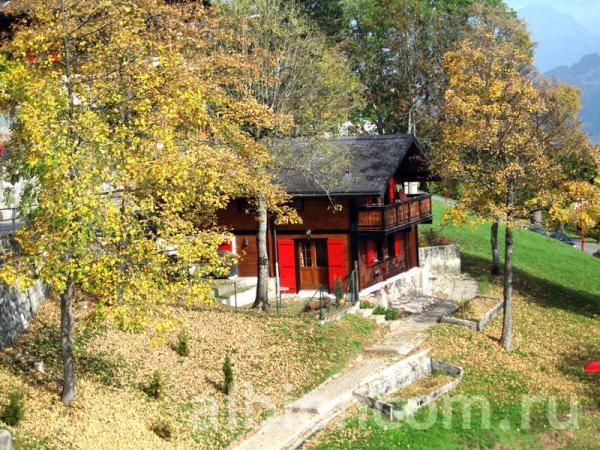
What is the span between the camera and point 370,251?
3158 cm

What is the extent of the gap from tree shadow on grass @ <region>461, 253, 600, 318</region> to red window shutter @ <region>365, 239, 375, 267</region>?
27.0 ft

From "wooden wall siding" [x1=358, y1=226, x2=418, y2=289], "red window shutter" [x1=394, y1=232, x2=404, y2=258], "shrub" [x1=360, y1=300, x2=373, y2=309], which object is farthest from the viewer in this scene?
"red window shutter" [x1=394, y1=232, x2=404, y2=258]

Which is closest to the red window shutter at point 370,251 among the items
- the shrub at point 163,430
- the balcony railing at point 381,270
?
the balcony railing at point 381,270

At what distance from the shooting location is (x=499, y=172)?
2545cm

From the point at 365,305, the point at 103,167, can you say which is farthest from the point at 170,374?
the point at 365,305

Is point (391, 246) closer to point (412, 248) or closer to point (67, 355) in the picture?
point (412, 248)

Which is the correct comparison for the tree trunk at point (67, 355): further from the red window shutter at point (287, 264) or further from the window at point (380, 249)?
the window at point (380, 249)

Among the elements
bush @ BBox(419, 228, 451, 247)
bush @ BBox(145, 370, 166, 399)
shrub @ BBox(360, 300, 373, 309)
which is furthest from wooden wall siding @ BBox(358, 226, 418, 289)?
bush @ BBox(145, 370, 166, 399)

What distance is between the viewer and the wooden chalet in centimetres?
2923

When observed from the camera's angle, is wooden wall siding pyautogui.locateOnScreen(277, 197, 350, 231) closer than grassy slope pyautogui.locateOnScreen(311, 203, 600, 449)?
No

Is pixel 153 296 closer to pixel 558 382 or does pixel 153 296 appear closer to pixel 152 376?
pixel 152 376

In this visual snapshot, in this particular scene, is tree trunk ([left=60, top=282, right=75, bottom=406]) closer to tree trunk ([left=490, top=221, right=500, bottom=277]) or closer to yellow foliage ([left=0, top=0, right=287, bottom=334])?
yellow foliage ([left=0, top=0, right=287, bottom=334])

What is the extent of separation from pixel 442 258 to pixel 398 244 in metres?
4.91

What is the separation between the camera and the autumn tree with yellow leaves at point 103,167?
44.4 ft
